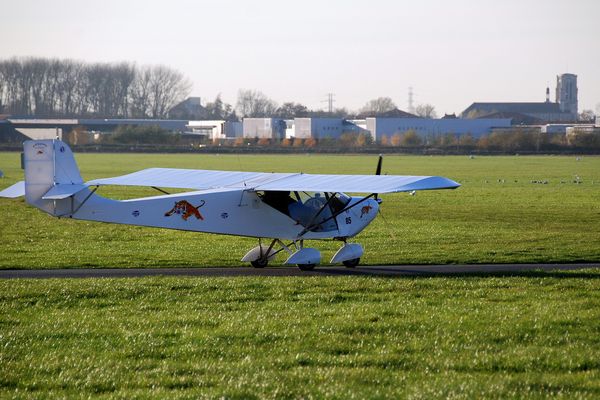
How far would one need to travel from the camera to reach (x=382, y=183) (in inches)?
786

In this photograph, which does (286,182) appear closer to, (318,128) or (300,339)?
(300,339)

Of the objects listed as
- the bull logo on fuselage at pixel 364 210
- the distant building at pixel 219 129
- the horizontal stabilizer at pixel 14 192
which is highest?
the distant building at pixel 219 129

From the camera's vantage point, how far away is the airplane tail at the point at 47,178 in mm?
21188

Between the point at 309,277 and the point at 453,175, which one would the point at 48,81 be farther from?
the point at 309,277

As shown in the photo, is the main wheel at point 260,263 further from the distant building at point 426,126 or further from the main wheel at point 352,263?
the distant building at point 426,126

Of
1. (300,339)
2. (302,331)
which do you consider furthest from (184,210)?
(300,339)

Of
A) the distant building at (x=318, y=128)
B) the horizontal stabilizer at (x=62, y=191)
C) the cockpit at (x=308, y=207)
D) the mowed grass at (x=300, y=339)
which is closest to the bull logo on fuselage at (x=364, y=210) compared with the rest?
the cockpit at (x=308, y=207)

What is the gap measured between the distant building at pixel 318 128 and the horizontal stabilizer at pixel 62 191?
418 feet

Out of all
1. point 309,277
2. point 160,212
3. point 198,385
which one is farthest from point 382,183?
point 198,385

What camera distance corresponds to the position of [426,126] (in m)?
154

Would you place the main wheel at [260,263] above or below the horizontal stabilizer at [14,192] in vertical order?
below

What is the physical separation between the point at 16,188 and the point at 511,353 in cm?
1430

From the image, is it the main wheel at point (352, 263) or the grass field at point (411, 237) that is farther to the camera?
the grass field at point (411, 237)

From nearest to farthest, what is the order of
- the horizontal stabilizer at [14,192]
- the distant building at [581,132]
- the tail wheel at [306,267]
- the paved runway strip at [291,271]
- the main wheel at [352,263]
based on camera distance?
the paved runway strip at [291,271]
the tail wheel at [306,267]
the main wheel at [352,263]
the horizontal stabilizer at [14,192]
the distant building at [581,132]
